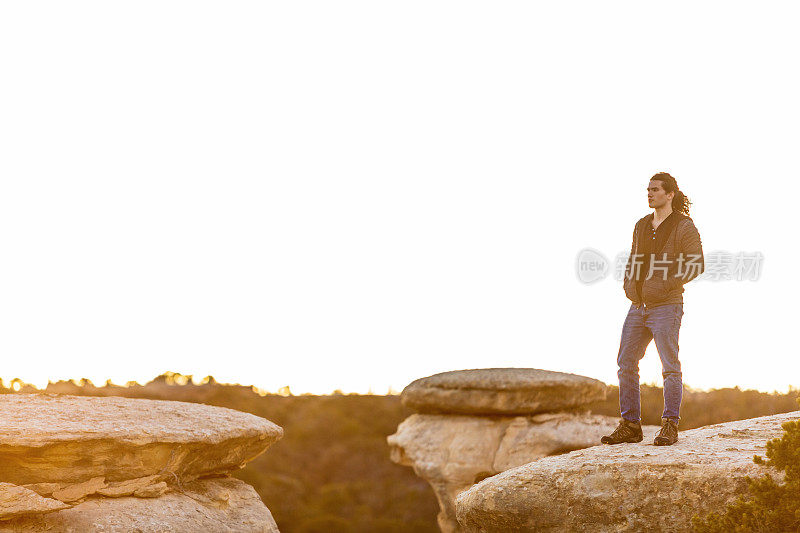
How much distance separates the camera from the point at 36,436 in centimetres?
877

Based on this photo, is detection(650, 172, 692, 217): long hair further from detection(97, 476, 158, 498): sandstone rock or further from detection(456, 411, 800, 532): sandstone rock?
detection(97, 476, 158, 498): sandstone rock

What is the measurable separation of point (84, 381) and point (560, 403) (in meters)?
15.8

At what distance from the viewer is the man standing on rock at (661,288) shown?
8.63 m

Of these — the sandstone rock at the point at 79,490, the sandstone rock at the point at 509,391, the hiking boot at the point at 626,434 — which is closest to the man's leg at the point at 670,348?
the hiking boot at the point at 626,434

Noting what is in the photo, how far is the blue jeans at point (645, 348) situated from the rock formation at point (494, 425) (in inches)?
234

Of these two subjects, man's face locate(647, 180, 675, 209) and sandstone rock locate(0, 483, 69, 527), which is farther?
man's face locate(647, 180, 675, 209)

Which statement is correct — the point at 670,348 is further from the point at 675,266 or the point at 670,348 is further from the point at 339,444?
the point at 339,444

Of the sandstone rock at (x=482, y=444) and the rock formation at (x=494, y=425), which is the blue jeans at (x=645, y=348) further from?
the rock formation at (x=494, y=425)

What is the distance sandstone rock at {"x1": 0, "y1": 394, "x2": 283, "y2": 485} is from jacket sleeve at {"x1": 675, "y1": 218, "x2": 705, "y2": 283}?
18.3ft

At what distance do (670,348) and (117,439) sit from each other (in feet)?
19.6

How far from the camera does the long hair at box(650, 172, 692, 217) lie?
348 inches

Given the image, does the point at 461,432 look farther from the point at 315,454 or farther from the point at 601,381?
the point at 315,454

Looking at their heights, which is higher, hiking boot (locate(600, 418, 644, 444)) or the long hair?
the long hair

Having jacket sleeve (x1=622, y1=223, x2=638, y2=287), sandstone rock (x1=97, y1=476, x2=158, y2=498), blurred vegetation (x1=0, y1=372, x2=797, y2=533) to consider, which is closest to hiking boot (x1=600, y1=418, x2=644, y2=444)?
jacket sleeve (x1=622, y1=223, x2=638, y2=287)
